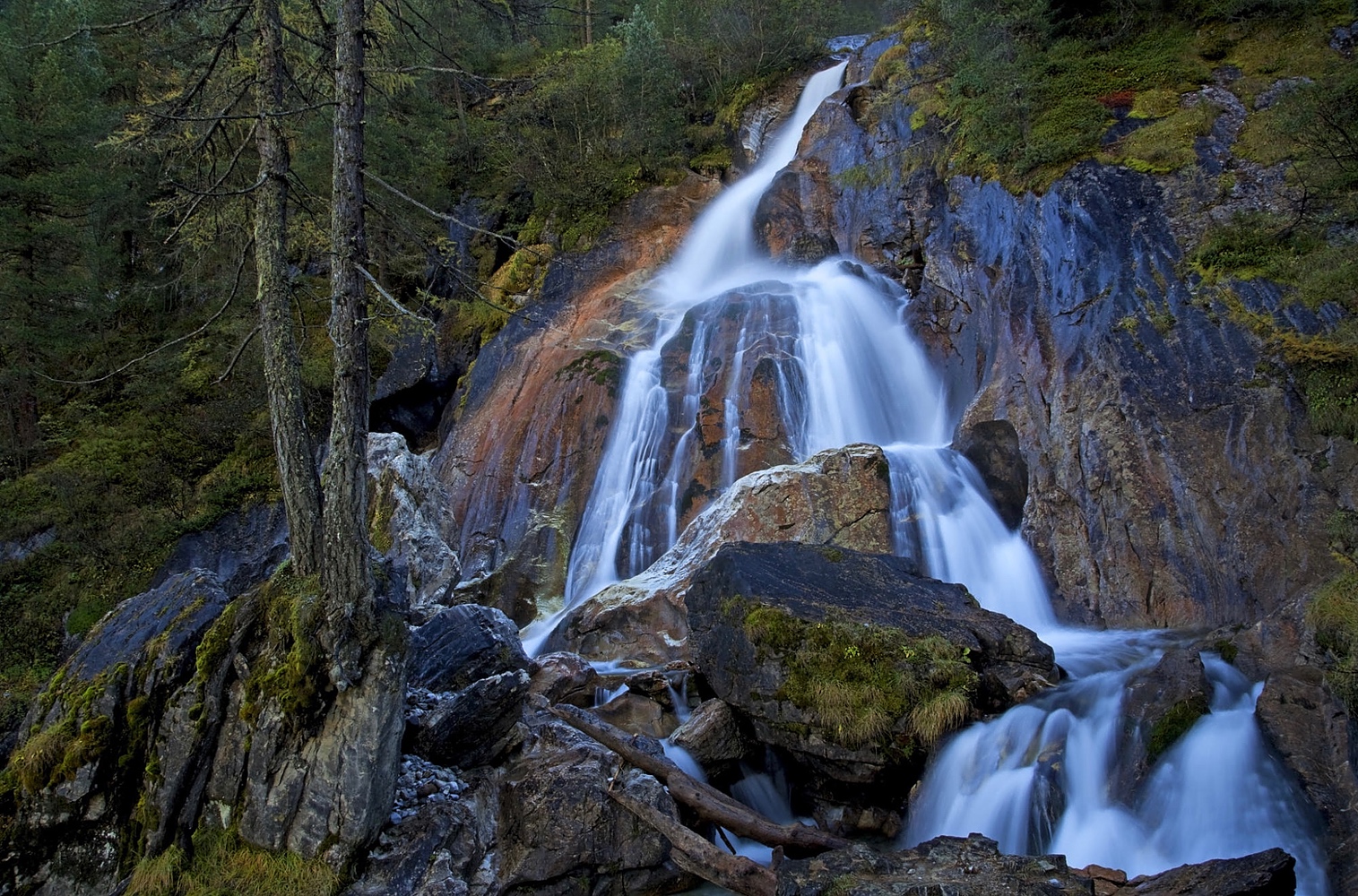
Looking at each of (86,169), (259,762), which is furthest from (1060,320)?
(86,169)

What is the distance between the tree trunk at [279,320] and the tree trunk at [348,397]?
615 millimetres

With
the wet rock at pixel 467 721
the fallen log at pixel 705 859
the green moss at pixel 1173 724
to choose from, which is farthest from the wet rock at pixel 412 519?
the green moss at pixel 1173 724

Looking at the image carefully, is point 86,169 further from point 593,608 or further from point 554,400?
point 593,608

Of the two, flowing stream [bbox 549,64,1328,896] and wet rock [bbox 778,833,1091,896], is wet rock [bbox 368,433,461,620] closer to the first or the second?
flowing stream [bbox 549,64,1328,896]

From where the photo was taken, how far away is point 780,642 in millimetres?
7926

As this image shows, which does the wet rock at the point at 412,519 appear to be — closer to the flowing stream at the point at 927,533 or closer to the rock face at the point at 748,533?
the flowing stream at the point at 927,533

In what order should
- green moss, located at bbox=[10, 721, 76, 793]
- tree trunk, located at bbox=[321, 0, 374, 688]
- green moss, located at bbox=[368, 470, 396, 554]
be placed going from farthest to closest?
green moss, located at bbox=[368, 470, 396, 554] → tree trunk, located at bbox=[321, 0, 374, 688] → green moss, located at bbox=[10, 721, 76, 793]

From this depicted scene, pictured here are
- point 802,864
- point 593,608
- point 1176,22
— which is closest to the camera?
point 802,864

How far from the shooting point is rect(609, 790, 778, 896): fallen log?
5.70 metres

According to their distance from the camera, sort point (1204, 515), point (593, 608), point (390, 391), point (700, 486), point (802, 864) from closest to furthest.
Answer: point (802, 864) → point (1204, 515) → point (593, 608) → point (700, 486) → point (390, 391)

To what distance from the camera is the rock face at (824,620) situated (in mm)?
7277

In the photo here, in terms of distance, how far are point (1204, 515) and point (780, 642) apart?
578 cm

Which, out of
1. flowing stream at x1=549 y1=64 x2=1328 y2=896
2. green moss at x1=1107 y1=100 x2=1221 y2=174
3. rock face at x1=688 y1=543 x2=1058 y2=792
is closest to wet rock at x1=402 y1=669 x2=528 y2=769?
rock face at x1=688 y1=543 x2=1058 y2=792

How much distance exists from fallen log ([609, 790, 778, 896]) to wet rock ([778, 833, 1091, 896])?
36 cm
